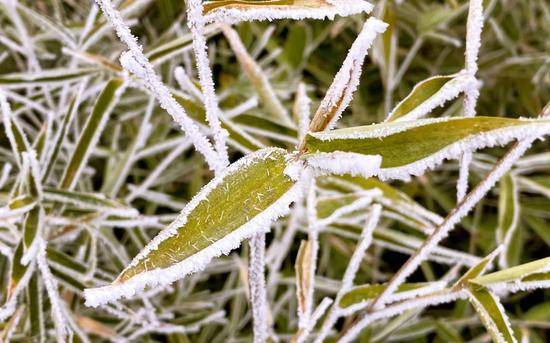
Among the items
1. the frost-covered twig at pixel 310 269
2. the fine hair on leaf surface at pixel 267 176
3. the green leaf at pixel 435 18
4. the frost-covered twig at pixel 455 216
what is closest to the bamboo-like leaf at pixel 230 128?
the fine hair on leaf surface at pixel 267 176

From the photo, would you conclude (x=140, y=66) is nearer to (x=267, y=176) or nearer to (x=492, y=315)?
(x=267, y=176)

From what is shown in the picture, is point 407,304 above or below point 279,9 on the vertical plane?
below

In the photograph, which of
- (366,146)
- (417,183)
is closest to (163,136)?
(417,183)

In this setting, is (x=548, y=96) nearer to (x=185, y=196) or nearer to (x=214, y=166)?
(x=185, y=196)

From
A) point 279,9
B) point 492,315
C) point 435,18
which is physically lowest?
point 492,315

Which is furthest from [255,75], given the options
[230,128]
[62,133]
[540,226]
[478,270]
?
[540,226]

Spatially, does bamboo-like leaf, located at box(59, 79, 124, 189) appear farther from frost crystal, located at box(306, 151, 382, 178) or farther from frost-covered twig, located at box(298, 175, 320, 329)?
frost crystal, located at box(306, 151, 382, 178)

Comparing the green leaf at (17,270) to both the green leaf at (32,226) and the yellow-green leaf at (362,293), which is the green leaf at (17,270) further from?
the yellow-green leaf at (362,293)
